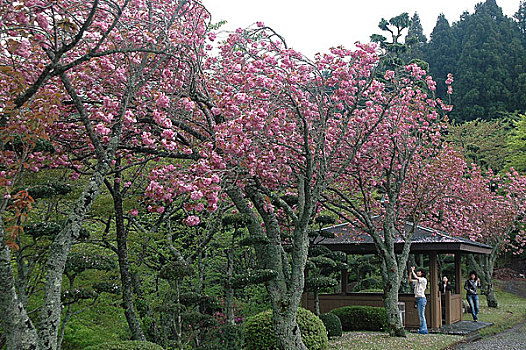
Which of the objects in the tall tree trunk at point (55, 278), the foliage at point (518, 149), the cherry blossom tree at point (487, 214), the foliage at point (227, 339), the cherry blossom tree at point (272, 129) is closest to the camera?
the tall tree trunk at point (55, 278)

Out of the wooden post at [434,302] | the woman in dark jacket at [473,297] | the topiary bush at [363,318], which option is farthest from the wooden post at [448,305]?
the topiary bush at [363,318]

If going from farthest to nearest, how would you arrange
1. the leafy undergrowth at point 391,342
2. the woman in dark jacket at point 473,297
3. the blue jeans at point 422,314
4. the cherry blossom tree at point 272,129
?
the woman in dark jacket at point 473,297 < the blue jeans at point 422,314 < the leafy undergrowth at point 391,342 < the cherry blossom tree at point 272,129

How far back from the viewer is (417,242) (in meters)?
13.5

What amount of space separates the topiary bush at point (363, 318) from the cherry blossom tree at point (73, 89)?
7.21 meters

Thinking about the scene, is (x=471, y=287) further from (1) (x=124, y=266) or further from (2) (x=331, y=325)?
(1) (x=124, y=266)

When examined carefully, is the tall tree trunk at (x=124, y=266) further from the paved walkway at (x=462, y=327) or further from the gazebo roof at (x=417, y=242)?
the paved walkway at (x=462, y=327)

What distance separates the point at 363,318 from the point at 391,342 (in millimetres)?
3333

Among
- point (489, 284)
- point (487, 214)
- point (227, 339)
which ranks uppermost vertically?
point (487, 214)

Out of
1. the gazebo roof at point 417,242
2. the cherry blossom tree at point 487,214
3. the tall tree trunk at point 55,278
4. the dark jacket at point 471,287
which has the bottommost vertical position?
the dark jacket at point 471,287

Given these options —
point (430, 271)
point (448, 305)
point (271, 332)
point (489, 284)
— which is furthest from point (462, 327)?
point (271, 332)

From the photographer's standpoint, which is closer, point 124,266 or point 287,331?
point 287,331

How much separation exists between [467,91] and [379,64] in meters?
33.5

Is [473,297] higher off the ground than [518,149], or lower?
lower

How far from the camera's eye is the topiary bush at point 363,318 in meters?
13.4
